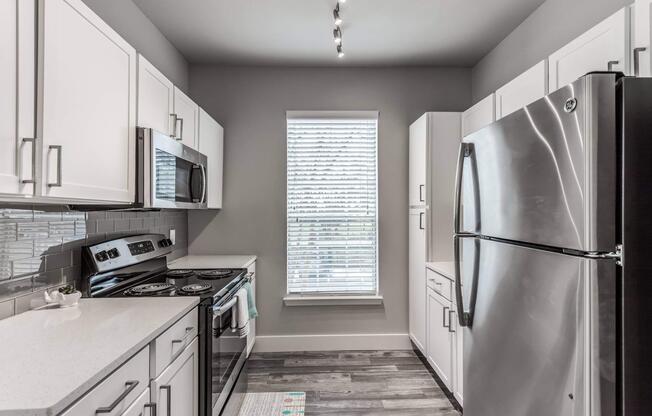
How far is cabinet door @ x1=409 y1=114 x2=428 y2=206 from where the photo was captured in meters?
3.01

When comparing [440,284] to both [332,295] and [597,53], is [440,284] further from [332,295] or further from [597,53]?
[597,53]

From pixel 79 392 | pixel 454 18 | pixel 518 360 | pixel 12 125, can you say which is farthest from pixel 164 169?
pixel 454 18

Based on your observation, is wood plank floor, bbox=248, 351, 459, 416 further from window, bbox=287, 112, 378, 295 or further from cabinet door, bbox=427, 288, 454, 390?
window, bbox=287, 112, 378, 295

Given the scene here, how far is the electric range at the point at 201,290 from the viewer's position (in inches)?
68.9

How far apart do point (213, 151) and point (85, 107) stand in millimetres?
1711

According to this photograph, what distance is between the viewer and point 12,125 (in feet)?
3.53

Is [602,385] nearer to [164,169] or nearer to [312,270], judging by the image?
[164,169]

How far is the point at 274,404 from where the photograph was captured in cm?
251

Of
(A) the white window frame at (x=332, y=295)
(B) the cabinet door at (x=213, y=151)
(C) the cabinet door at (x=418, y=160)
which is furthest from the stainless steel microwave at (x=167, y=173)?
(C) the cabinet door at (x=418, y=160)

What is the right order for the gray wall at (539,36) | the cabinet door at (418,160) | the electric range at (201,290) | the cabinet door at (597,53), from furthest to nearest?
the cabinet door at (418,160)
the gray wall at (539,36)
the electric range at (201,290)
the cabinet door at (597,53)

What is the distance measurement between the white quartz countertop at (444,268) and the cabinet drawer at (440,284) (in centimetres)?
3

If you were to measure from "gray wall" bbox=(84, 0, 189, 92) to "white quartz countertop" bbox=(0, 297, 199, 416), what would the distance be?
63.2 inches

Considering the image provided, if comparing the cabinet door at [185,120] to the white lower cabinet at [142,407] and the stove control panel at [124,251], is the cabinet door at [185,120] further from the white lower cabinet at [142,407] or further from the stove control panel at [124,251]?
the white lower cabinet at [142,407]

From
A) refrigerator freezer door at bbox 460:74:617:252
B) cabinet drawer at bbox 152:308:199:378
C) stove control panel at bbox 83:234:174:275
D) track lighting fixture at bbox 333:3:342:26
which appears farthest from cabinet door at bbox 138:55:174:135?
refrigerator freezer door at bbox 460:74:617:252
